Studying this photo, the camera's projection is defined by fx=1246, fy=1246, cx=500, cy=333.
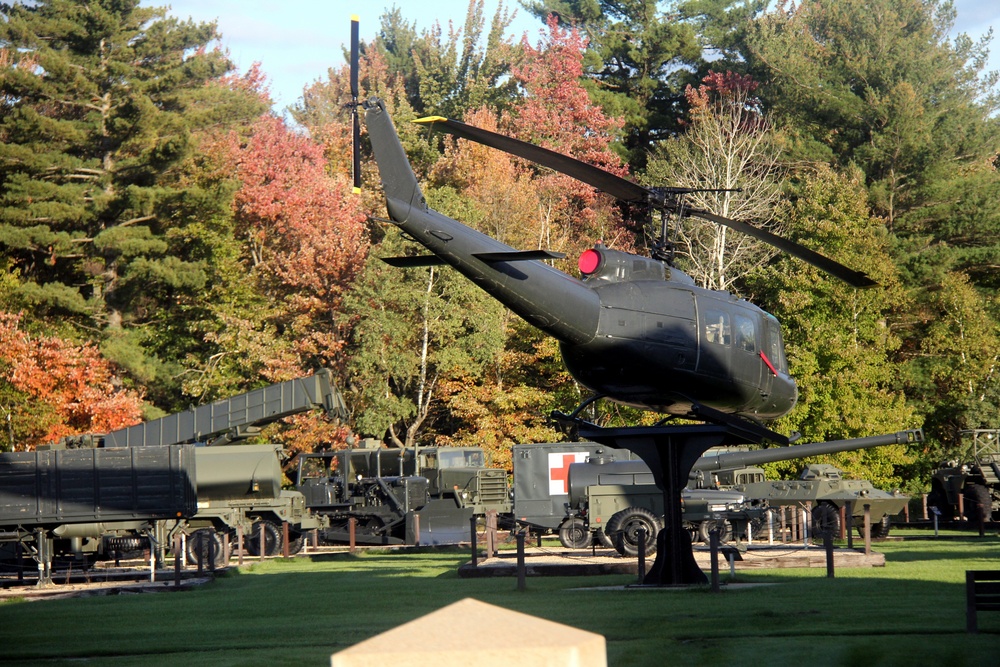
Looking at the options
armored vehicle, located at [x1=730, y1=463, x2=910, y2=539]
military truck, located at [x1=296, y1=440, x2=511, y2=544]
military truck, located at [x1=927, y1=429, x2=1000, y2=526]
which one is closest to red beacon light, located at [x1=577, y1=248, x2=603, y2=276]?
armored vehicle, located at [x1=730, y1=463, x2=910, y2=539]

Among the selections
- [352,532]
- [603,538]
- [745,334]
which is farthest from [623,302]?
[352,532]

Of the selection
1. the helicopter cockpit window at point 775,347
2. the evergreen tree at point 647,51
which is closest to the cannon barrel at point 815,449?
the helicopter cockpit window at point 775,347

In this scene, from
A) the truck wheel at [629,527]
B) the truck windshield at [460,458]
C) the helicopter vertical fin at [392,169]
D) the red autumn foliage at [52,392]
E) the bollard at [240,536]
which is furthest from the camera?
the red autumn foliage at [52,392]

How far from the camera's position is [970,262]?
45688 mm

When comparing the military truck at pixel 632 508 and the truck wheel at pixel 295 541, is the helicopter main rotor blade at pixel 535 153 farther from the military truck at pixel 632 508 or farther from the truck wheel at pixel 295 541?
the truck wheel at pixel 295 541

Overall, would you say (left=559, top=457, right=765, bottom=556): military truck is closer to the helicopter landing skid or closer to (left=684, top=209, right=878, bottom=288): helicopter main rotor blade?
the helicopter landing skid

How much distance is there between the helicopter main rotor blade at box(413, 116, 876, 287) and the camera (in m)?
13.7

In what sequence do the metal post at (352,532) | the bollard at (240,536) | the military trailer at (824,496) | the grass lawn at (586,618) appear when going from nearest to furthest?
the grass lawn at (586,618) < the bollard at (240,536) < the military trailer at (824,496) < the metal post at (352,532)

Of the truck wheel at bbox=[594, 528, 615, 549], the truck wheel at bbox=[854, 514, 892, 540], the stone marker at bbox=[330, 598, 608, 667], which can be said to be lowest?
the truck wheel at bbox=[854, 514, 892, 540]

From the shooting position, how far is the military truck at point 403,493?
100 ft

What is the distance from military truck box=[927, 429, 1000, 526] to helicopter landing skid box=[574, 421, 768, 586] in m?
17.6

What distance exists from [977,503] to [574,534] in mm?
12468

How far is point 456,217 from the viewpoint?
46.2m

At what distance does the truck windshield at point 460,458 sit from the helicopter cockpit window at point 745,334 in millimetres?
15989
